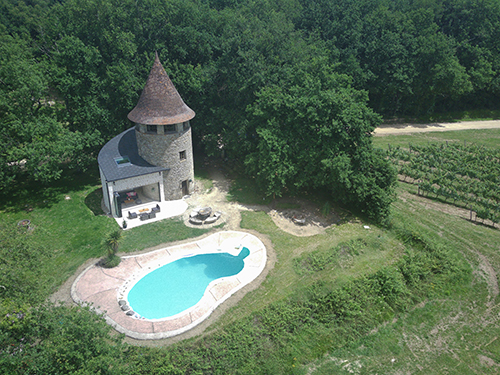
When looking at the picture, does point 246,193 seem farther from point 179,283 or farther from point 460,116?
point 460,116

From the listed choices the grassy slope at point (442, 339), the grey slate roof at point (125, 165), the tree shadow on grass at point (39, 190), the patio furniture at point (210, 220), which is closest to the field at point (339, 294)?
the grassy slope at point (442, 339)

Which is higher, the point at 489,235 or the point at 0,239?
the point at 0,239

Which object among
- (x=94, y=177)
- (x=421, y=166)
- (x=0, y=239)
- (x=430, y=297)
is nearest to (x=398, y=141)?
(x=421, y=166)

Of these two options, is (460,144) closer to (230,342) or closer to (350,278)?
(350,278)

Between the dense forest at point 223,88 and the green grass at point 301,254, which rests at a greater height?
the dense forest at point 223,88

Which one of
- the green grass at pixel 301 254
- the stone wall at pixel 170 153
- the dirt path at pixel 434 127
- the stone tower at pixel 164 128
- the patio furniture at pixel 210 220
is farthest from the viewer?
the dirt path at pixel 434 127

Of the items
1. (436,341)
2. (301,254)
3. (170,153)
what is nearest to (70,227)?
(170,153)

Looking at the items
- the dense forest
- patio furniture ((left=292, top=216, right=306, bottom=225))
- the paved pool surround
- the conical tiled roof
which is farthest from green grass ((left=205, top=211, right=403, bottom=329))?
the conical tiled roof

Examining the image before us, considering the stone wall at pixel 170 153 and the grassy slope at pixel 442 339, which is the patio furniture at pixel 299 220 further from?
the grassy slope at pixel 442 339
